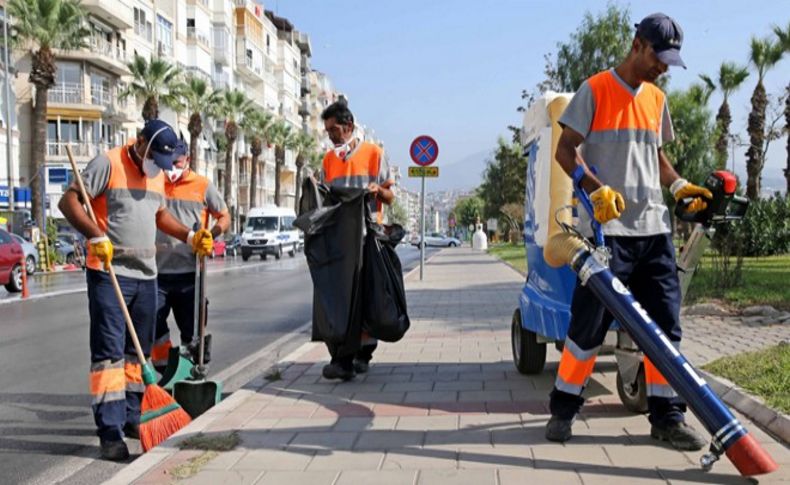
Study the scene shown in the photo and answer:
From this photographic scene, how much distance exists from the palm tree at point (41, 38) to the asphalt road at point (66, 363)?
59.8ft

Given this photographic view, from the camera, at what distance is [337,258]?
6.27 meters

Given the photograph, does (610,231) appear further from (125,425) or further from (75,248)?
(75,248)

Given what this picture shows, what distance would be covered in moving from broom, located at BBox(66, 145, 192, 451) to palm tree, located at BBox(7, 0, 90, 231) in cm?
3064

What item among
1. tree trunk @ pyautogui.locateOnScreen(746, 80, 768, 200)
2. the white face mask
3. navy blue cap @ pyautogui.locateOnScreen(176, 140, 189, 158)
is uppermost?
tree trunk @ pyautogui.locateOnScreen(746, 80, 768, 200)

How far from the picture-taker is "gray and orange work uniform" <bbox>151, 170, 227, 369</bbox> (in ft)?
20.4

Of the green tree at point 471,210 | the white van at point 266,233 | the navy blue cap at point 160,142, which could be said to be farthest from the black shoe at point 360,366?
the green tree at point 471,210

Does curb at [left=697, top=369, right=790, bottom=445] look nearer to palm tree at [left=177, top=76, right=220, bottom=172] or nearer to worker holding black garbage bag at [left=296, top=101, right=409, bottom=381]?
worker holding black garbage bag at [left=296, top=101, right=409, bottom=381]

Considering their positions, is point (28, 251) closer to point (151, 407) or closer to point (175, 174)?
point (175, 174)

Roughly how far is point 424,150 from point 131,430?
45.0ft

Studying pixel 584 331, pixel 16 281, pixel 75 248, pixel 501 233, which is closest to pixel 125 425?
pixel 584 331

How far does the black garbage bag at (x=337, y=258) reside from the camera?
245 inches

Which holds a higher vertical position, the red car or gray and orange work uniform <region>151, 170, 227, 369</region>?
gray and orange work uniform <region>151, 170, 227, 369</region>

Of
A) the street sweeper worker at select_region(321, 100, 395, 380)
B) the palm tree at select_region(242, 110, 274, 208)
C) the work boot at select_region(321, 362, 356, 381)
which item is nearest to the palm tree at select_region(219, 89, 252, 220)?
the palm tree at select_region(242, 110, 274, 208)

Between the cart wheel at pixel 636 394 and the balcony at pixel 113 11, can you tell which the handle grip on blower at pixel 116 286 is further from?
the balcony at pixel 113 11
